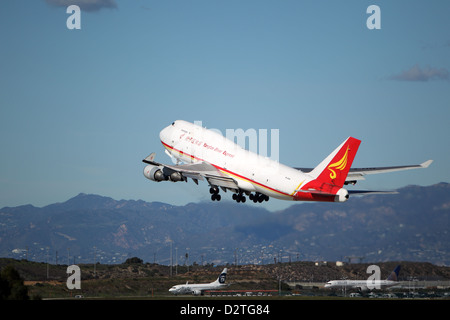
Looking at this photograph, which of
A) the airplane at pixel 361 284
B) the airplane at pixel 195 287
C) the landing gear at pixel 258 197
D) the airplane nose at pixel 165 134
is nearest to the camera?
the landing gear at pixel 258 197

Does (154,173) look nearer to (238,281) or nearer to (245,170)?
(245,170)

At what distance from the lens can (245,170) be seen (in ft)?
246

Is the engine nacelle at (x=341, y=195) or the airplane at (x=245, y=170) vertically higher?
the airplane at (x=245, y=170)

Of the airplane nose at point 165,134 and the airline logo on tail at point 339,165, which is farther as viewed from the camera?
the airplane nose at point 165,134

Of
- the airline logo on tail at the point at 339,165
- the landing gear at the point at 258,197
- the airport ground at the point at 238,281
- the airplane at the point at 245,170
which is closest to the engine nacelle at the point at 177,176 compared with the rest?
the airplane at the point at 245,170

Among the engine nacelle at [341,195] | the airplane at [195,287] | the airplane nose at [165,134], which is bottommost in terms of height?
the airplane at [195,287]

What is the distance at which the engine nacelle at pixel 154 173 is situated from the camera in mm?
80625

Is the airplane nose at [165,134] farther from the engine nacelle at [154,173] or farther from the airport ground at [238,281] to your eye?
the airport ground at [238,281]

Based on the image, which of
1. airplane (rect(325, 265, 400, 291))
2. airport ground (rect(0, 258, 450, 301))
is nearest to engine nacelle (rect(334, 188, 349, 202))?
airport ground (rect(0, 258, 450, 301))

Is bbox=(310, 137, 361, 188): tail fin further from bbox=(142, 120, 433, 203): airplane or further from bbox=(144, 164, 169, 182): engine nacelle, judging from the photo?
bbox=(144, 164, 169, 182): engine nacelle

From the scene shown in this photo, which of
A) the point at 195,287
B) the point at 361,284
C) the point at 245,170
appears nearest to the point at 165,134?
the point at 245,170

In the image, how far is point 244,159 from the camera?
75500 mm
